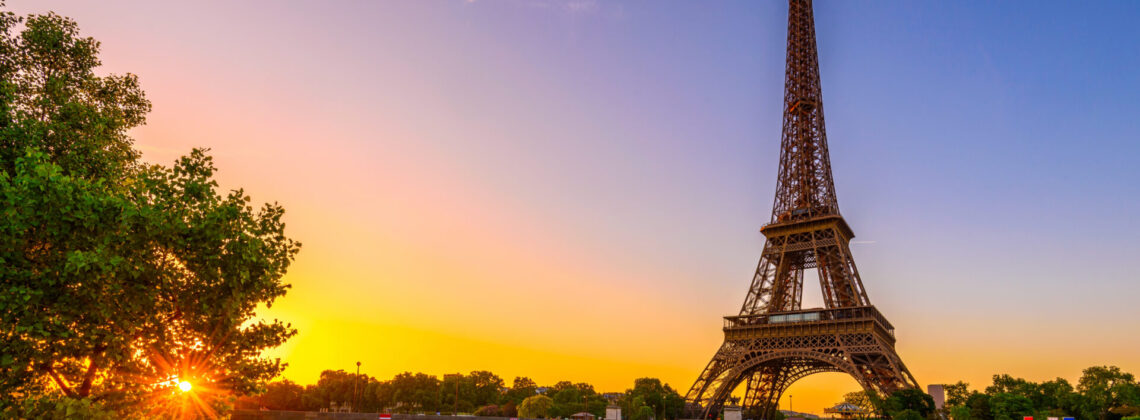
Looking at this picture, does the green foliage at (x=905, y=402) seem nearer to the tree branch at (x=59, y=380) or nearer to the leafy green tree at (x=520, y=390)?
the tree branch at (x=59, y=380)

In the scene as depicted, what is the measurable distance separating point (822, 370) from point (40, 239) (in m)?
65.9

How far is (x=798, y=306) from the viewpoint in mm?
68688

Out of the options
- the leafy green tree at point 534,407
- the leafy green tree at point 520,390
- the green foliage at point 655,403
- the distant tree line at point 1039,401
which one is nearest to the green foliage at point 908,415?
the distant tree line at point 1039,401

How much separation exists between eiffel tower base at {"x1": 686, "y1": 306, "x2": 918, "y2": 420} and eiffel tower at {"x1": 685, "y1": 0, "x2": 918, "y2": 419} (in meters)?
0.10

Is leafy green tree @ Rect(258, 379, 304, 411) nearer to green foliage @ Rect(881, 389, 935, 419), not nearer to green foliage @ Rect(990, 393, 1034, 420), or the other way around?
green foliage @ Rect(881, 389, 935, 419)

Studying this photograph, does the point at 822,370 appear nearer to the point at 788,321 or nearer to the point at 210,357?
the point at 788,321

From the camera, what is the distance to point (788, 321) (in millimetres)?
60375

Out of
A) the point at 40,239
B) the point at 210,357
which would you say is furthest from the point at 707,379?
the point at 40,239

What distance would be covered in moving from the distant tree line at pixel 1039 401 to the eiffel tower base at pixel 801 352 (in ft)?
6.50

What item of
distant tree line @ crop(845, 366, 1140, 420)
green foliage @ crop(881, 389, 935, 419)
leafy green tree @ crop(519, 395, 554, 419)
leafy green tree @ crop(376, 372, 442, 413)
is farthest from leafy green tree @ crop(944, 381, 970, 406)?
leafy green tree @ crop(376, 372, 442, 413)

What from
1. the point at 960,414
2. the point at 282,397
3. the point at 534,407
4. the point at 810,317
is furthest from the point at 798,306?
the point at 282,397

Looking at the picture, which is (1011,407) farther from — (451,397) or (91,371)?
(451,397)

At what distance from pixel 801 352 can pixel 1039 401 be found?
31297mm

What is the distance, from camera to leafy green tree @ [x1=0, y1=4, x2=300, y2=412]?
43.0 ft
